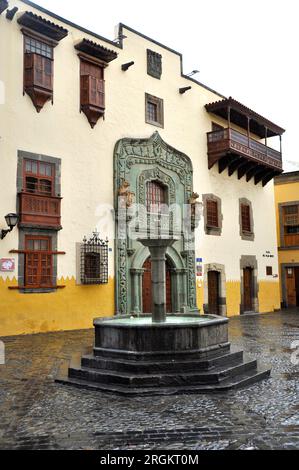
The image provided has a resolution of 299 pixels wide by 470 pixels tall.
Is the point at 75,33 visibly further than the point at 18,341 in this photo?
Yes

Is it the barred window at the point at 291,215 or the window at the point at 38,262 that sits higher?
the barred window at the point at 291,215

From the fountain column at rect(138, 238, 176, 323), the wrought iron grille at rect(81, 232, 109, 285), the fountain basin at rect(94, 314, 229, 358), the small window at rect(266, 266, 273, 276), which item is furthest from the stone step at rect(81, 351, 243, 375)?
the small window at rect(266, 266, 273, 276)

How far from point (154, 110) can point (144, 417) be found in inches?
579

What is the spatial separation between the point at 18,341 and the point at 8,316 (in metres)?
1.26

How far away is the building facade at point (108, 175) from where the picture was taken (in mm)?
13227

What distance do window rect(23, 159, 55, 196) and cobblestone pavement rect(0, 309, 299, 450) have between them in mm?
6982

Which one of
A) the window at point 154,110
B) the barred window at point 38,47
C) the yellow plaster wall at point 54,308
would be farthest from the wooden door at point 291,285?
the barred window at point 38,47

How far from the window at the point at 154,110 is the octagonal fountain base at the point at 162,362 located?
11.9 metres

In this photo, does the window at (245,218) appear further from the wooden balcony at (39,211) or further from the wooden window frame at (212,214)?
the wooden balcony at (39,211)

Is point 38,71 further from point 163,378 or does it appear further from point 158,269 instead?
point 163,378
